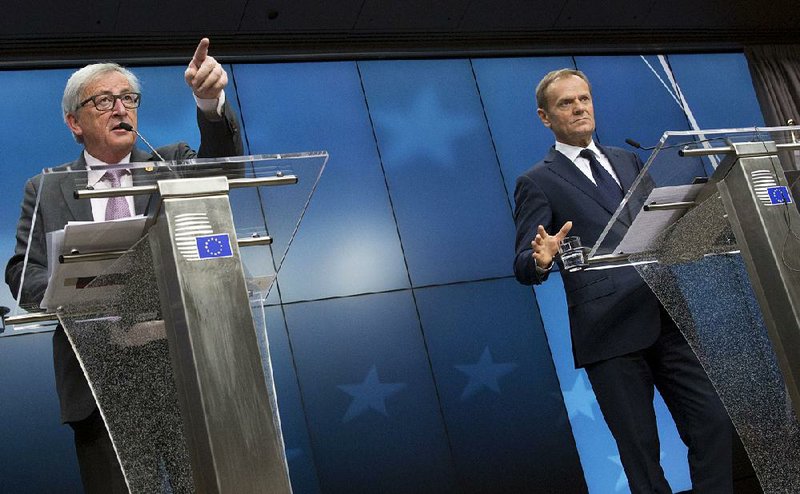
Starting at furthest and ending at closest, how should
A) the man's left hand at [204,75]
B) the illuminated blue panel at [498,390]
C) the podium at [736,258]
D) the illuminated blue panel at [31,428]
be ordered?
the illuminated blue panel at [498,390]
the illuminated blue panel at [31,428]
the podium at [736,258]
the man's left hand at [204,75]

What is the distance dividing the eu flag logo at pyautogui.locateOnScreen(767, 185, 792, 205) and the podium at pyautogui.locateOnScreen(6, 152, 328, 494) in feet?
3.33

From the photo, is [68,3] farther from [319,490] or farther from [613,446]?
[613,446]

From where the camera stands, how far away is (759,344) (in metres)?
2.09

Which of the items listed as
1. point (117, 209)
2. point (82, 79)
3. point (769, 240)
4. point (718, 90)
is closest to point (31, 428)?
point (82, 79)

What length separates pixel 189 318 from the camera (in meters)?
1.48

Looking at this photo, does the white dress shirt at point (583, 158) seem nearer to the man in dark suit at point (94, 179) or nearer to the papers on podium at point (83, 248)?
the man in dark suit at point (94, 179)

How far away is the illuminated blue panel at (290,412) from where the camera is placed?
4.16 metres

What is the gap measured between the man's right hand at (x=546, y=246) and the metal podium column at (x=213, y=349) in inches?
44.7

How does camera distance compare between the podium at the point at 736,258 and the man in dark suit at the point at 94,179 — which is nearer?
the man in dark suit at the point at 94,179

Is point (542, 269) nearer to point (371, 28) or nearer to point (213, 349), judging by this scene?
point (213, 349)

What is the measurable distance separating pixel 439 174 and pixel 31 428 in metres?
2.25

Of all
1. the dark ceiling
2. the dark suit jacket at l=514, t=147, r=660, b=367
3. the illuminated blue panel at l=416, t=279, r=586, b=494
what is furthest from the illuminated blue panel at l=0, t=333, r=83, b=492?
the dark suit jacket at l=514, t=147, r=660, b=367

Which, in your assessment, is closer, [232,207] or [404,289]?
[232,207]

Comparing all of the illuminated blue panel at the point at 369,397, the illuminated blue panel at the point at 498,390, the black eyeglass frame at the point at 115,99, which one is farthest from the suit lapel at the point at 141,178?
the illuminated blue panel at the point at 498,390
